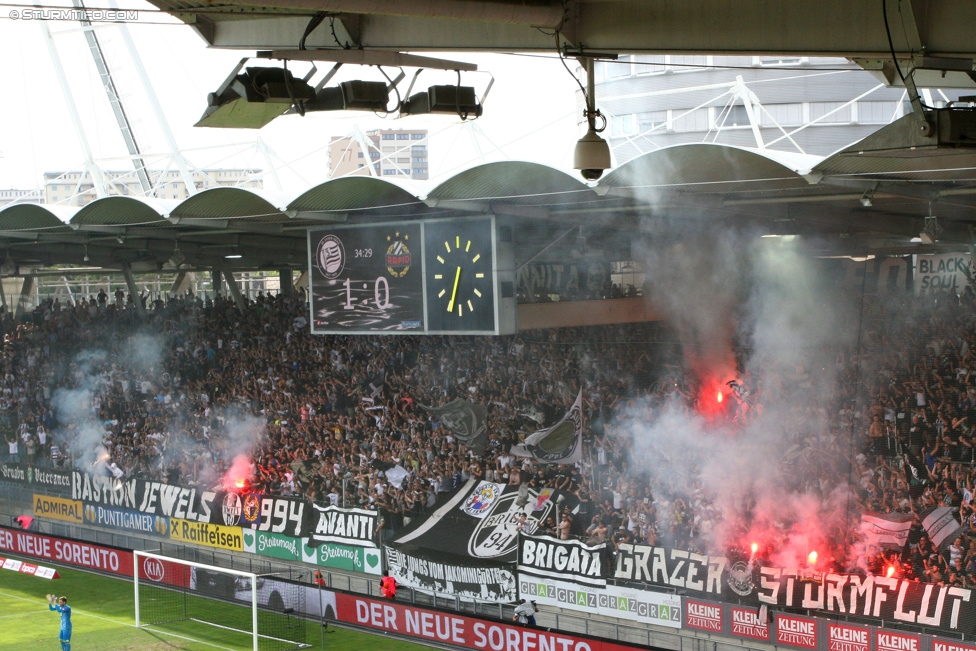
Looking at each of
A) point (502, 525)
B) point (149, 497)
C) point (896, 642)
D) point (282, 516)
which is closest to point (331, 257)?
point (282, 516)

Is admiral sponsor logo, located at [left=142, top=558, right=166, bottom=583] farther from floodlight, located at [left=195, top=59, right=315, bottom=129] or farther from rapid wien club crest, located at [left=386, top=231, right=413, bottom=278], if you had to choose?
floodlight, located at [left=195, top=59, right=315, bottom=129]

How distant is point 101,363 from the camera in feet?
92.3

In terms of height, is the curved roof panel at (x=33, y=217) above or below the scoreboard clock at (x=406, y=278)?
above

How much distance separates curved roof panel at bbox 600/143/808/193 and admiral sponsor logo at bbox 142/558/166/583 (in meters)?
11.7

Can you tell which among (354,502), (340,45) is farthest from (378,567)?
(340,45)

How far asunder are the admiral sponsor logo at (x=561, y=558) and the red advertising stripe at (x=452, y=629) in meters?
1.25

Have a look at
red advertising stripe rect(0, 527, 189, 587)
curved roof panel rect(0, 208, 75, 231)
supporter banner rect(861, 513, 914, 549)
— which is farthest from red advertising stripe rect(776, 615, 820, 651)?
curved roof panel rect(0, 208, 75, 231)

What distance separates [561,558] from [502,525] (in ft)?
4.55

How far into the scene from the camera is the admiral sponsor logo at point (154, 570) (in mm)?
21031

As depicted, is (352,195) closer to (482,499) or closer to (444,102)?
(482,499)

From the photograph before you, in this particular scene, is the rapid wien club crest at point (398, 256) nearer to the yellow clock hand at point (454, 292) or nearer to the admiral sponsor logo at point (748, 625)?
the yellow clock hand at point (454, 292)

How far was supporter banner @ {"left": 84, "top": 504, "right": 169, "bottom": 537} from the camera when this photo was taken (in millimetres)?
22858

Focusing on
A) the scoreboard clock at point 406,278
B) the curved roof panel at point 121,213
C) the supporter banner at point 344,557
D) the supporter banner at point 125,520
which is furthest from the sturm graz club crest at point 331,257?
the supporter banner at point 125,520

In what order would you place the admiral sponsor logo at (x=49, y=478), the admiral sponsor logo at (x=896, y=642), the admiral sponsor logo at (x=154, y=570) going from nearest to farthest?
the admiral sponsor logo at (x=896, y=642) → the admiral sponsor logo at (x=154, y=570) → the admiral sponsor logo at (x=49, y=478)
